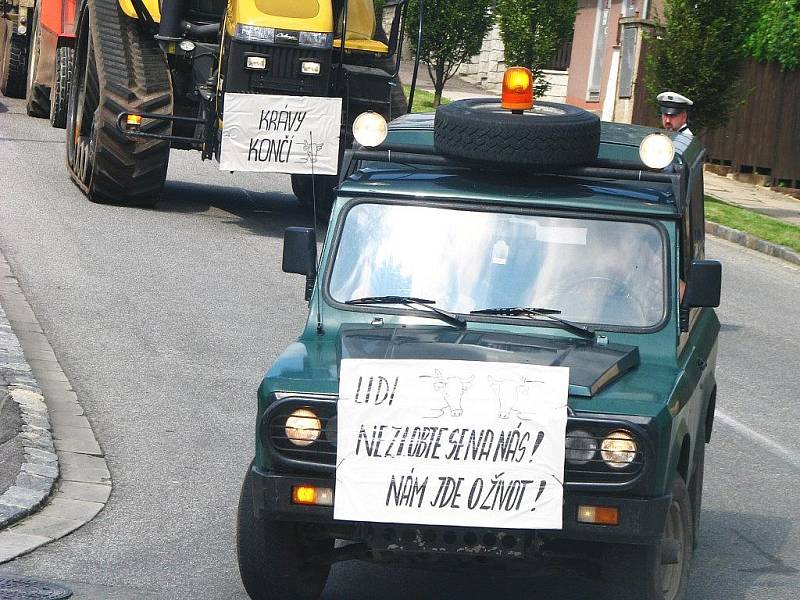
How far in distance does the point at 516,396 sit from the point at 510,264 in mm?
1099

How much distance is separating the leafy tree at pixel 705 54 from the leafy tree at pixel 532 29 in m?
7.13

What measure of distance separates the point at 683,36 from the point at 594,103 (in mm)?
12580

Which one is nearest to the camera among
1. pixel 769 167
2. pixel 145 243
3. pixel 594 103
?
pixel 145 243

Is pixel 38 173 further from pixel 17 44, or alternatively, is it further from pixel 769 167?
pixel 769 167

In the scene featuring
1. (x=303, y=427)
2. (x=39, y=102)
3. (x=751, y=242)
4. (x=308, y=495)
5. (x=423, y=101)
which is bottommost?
(x=751, y=242)

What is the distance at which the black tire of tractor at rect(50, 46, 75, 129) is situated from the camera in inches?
891

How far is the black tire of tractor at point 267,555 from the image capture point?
5.40 m

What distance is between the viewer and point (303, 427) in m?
5.17

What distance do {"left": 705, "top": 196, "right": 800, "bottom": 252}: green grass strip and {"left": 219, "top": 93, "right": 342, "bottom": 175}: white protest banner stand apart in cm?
615

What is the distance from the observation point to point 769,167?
25828 millimetres

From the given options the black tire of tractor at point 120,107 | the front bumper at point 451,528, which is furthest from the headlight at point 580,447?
the black tire of tractor at point 120,107

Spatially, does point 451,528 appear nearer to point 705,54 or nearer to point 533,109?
point 533,109

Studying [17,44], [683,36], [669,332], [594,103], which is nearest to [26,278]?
[669,332]

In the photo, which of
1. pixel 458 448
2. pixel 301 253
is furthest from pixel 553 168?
pixel 458 448
